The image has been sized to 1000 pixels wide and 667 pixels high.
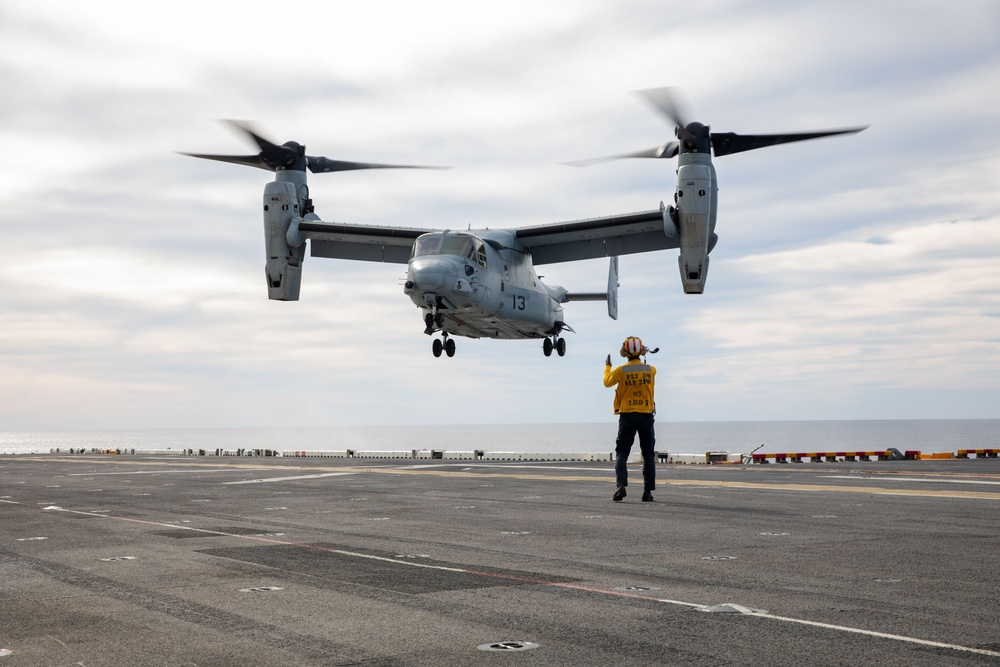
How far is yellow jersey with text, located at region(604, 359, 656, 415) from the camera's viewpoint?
50.3 feet

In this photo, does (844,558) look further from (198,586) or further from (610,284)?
(610,284)

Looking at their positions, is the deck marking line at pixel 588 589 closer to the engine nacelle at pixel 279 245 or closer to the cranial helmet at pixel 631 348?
the cranial helmet at pixel 631 348

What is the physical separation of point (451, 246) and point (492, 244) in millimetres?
3946

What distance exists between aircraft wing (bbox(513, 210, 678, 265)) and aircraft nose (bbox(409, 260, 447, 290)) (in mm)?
8218

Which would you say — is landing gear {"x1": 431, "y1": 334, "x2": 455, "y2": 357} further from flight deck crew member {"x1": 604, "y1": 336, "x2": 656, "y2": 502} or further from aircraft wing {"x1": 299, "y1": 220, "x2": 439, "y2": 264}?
flight deck crew member {"x1": 604, "y1": 336, "x2": 656, "y2": 502}

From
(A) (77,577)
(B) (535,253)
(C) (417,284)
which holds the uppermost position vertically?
(B) (535,253)

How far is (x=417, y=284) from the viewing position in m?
32.2

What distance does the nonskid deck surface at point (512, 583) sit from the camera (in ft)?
16.9

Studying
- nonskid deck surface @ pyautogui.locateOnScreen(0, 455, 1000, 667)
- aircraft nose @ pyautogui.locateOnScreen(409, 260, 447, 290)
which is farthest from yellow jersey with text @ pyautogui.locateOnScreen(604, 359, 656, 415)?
aircraft nose @ pyautogui.locateOnScreen(409, 260, 447, 290)

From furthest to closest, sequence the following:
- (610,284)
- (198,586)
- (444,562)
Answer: (610,284) → (444,562) → (198,586)

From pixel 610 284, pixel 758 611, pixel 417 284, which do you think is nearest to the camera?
pixel 758 611

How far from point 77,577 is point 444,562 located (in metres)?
3.25

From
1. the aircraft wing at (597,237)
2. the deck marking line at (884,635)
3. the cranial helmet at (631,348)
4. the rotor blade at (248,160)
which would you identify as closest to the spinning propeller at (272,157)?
the rotor blade at (248,160)

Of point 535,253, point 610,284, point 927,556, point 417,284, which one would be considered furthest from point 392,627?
point 610,284
